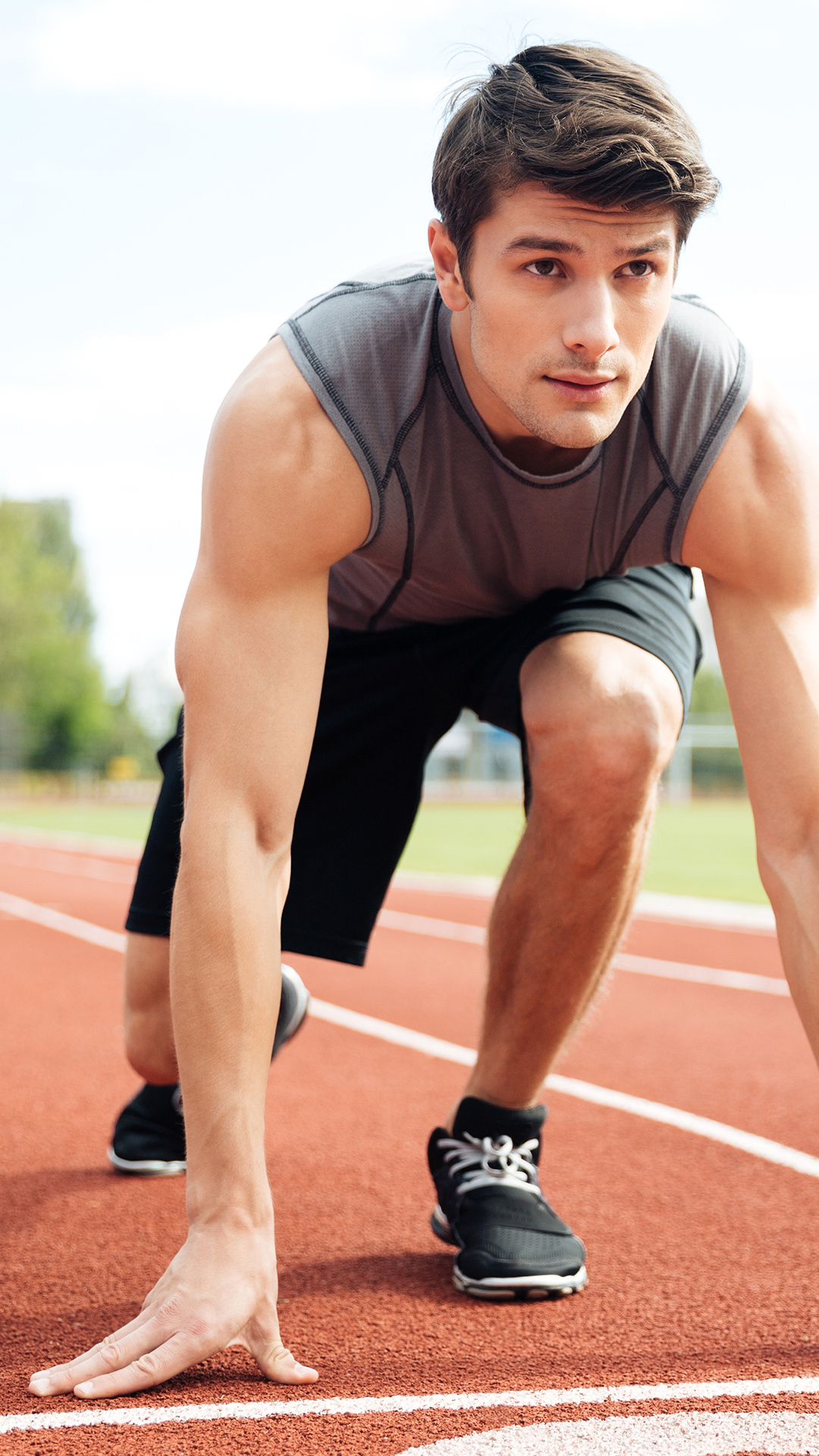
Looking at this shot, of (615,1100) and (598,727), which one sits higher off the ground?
(598,727)

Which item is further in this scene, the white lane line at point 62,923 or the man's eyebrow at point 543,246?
the white lane line at point 62,923

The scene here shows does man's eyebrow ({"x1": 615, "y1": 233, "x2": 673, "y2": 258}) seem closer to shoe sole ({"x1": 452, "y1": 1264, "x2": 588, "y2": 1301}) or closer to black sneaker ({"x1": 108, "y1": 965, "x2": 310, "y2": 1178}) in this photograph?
shoe sole ({"x1": 452, "y1": 1264, "x2": 588, "y2": 1301})

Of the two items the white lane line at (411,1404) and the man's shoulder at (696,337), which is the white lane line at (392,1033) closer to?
the white lane line at (411,1404)

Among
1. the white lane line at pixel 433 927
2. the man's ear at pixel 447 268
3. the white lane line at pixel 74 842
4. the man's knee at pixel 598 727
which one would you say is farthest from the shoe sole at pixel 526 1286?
the white lane line at pixel 74 842

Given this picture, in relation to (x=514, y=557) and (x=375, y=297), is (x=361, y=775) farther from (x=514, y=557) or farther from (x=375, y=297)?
(x=375, y=297)

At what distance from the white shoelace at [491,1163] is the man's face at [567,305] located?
4.28 feet

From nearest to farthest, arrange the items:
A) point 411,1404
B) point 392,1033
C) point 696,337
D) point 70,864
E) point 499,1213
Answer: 1. point 411,1404
2. point 696,337
3. point 499,1213
4. point 392,1033
5. point 70,864

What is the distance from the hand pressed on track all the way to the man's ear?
4.48ft

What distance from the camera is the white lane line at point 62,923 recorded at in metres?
8.11

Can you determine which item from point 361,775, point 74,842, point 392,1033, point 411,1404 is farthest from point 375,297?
point 74,842

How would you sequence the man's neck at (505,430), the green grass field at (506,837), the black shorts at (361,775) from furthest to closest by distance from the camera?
1. the green grass field at (506,837)
2. the black shorts at (361,775)
3. the man's neck at (505,430)

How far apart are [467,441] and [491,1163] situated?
129 centimetres

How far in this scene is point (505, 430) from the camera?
2246mm

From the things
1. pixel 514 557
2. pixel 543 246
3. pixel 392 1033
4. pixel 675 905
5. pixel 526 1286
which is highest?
pixel 543 246
